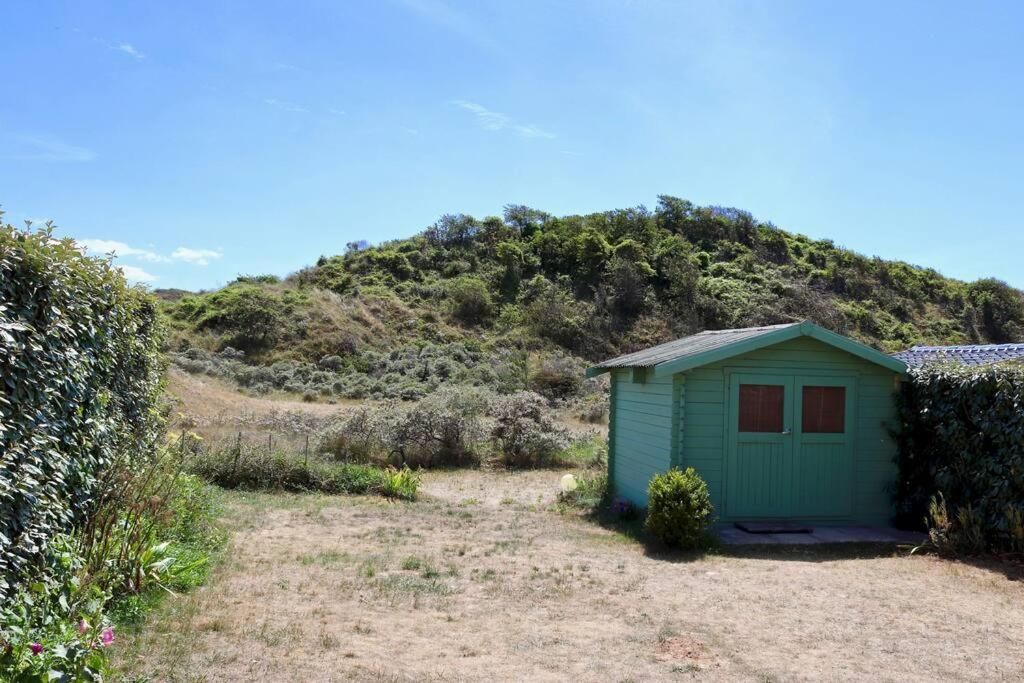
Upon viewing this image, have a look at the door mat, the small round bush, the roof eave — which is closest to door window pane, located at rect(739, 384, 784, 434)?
the roof eave

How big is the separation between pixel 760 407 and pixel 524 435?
7028 mm

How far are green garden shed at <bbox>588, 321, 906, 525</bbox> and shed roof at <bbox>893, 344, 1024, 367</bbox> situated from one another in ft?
2.56

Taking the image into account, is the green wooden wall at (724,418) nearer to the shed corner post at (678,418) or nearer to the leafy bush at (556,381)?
the shed corner post at (678,418)

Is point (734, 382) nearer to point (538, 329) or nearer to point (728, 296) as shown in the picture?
point (538, 329)

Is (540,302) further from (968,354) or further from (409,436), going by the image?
(968,354)

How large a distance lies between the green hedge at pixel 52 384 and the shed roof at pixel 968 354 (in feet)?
29.8

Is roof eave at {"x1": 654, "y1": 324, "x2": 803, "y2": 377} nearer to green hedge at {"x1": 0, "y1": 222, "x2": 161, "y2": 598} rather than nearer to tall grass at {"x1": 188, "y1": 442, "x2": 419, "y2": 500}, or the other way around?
tall grass at {"x1": 188, "y1": 442, "x2": 419, "y2": 500}

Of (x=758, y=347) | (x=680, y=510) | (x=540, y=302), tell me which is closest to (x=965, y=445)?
(x=758, y=347)

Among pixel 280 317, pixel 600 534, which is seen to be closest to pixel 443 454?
pixel 600 534

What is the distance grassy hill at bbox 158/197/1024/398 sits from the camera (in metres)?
28.2

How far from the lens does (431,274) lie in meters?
38.7

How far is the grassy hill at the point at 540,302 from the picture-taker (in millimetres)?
28219

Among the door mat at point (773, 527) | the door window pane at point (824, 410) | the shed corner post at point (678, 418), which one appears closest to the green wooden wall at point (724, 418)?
the shed corner post at point (678, 418)

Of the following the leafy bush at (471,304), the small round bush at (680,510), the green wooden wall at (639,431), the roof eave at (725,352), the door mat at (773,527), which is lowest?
the door mat at (773,527)
